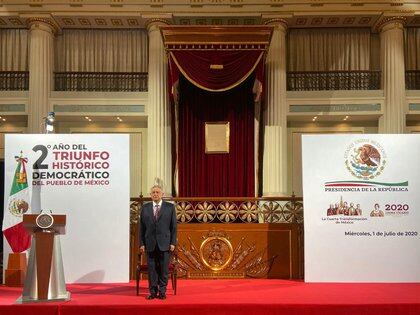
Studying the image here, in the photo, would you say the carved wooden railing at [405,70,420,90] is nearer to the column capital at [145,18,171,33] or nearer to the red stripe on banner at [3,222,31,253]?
the column capital at [145,18,171,33]

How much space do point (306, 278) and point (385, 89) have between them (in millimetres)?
6577

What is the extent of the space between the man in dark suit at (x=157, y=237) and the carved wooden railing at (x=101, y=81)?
7.10 metres

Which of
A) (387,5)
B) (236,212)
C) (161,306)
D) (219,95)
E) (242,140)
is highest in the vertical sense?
(387,5)

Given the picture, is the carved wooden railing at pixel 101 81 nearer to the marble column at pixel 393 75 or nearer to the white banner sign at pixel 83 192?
the marble column at pixel 393 75

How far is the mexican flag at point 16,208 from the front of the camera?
6.92m

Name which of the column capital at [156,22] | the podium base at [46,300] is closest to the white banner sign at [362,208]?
the podium base at [46,300]

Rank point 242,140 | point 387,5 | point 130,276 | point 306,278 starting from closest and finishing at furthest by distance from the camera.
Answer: point 306,278
point 130,276
point 242,140
point 387,5

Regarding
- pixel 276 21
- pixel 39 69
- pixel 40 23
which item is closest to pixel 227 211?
pixel 276 21

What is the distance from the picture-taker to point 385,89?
1221cm

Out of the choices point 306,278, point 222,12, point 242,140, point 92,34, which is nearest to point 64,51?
point 92,34

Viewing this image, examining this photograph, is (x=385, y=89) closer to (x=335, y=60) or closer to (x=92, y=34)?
(x=335, y=60)

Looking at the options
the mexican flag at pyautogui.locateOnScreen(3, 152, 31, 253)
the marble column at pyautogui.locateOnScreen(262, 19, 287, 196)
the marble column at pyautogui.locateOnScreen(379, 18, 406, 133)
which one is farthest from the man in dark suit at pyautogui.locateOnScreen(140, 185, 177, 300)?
the marble column at pyautogui.locateOnScreen(379, 18, 406, 133)

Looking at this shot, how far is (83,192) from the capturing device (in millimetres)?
7027

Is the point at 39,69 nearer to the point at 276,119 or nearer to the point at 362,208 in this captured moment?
the point at 276,119
